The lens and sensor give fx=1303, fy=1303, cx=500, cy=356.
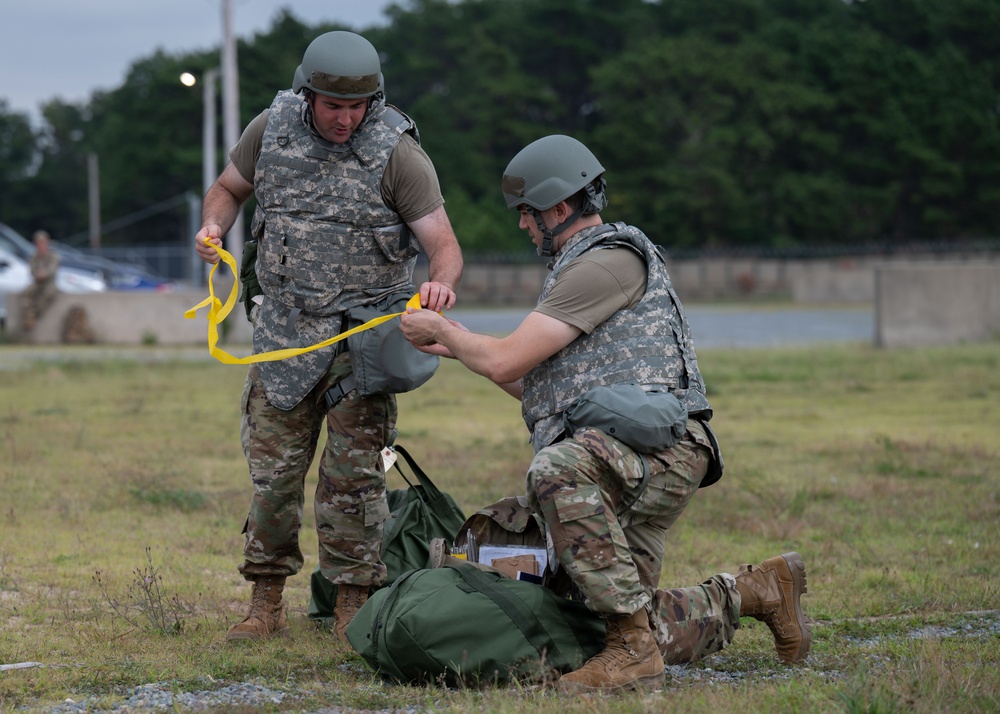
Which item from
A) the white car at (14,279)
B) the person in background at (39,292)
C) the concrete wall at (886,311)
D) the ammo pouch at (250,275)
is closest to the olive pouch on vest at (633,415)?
the ammo pouch at (250,275)

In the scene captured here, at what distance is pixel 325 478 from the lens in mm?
5012

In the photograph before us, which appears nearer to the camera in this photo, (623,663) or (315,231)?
(623,663)

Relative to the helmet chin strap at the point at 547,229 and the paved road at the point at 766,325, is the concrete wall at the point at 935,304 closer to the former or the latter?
the paved road at the point at 766,325

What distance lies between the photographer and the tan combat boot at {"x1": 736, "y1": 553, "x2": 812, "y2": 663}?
179 inches

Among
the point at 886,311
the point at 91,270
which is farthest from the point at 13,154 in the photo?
the point at 886,311

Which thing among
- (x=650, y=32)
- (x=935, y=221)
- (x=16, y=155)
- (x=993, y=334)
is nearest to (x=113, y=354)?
(x=993, y=334)

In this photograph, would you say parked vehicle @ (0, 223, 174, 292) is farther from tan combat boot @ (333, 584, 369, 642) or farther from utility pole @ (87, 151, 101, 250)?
utility pole @ (87, 151, 101, 250)

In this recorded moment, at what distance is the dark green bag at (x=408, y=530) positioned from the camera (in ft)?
17.3

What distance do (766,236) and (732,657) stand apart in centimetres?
5453

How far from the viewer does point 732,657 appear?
475cm

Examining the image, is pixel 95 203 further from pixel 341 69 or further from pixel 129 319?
pixel 341 69

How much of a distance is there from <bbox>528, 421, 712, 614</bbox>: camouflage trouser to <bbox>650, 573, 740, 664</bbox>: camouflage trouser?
0.46 ft

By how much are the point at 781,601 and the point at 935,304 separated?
1524 cm

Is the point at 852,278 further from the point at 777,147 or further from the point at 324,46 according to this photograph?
the point at 324,46
